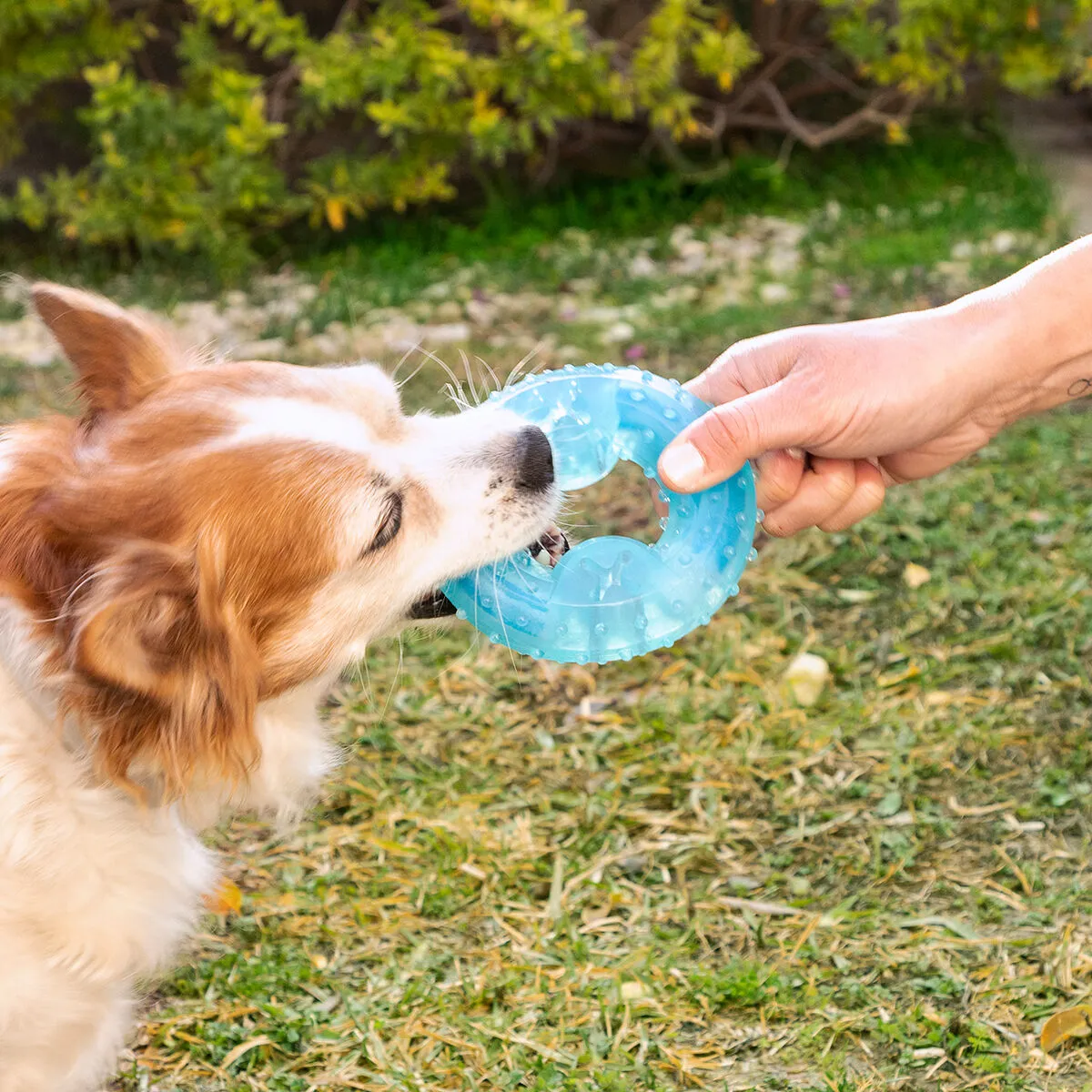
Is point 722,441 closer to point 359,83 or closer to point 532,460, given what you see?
point 532,460

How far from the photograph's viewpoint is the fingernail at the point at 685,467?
7.05 feet

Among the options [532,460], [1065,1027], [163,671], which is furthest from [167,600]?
[1065,1027]

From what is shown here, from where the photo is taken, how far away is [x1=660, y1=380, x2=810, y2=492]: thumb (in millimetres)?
2148

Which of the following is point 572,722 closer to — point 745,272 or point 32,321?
point 745,272

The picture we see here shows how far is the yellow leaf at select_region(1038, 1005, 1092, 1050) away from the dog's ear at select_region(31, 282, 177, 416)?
6.36 ft

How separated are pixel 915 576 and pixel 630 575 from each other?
1575mm

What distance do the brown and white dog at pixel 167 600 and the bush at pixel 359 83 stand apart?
11.3 ft

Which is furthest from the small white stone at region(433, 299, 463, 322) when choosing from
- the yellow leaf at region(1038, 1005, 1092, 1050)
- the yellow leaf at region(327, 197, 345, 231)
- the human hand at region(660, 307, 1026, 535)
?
the yellow leaf at region(1038, 1005, 1092, 1050)

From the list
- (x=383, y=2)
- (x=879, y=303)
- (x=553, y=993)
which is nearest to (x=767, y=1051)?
(x=553, y=993)

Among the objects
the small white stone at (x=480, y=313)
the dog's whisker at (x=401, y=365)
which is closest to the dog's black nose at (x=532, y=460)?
the dog's whisker at (x=401, y=365)

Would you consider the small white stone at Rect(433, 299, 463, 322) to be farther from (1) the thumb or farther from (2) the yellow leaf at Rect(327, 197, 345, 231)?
(1) the thumb

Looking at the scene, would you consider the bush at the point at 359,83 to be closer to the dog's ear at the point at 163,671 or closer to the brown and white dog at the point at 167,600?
the brown and white dog at the point at 167,600

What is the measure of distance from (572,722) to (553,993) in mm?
858

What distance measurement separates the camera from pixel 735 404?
2.16 m
